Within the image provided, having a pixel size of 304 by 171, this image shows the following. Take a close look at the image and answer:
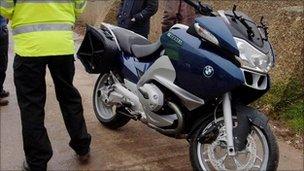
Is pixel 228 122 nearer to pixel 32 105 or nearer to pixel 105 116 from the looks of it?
pixel 32 105

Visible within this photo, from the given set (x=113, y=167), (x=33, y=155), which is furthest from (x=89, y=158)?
(x=33, y=155)

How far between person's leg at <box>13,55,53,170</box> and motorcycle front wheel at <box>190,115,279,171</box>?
120 centimetres

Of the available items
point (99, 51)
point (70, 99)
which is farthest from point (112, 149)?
point (99, 51)

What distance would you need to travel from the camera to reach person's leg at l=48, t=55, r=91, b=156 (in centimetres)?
392

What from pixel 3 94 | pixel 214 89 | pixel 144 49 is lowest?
pixel 3 94

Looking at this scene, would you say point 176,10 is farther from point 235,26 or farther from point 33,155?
point 33,155

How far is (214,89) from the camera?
3.70 meters

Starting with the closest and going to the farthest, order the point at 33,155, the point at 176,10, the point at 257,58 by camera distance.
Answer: the point at 257,58
the point at 33,155
the point at 176,10

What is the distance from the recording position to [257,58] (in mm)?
3652

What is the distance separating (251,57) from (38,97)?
166 centimetres

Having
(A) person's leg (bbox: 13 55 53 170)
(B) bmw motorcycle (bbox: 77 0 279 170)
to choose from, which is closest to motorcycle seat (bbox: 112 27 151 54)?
(B) bmw motorcycle (bbox: 77 0 279 170)

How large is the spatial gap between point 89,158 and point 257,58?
1.78 meters

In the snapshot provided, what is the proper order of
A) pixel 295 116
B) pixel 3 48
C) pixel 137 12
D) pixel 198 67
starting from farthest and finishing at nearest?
pixel 137 12, pixel 295 116, pixel 3 48, pixel 198 67

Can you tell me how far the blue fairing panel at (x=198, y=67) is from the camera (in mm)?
3617
